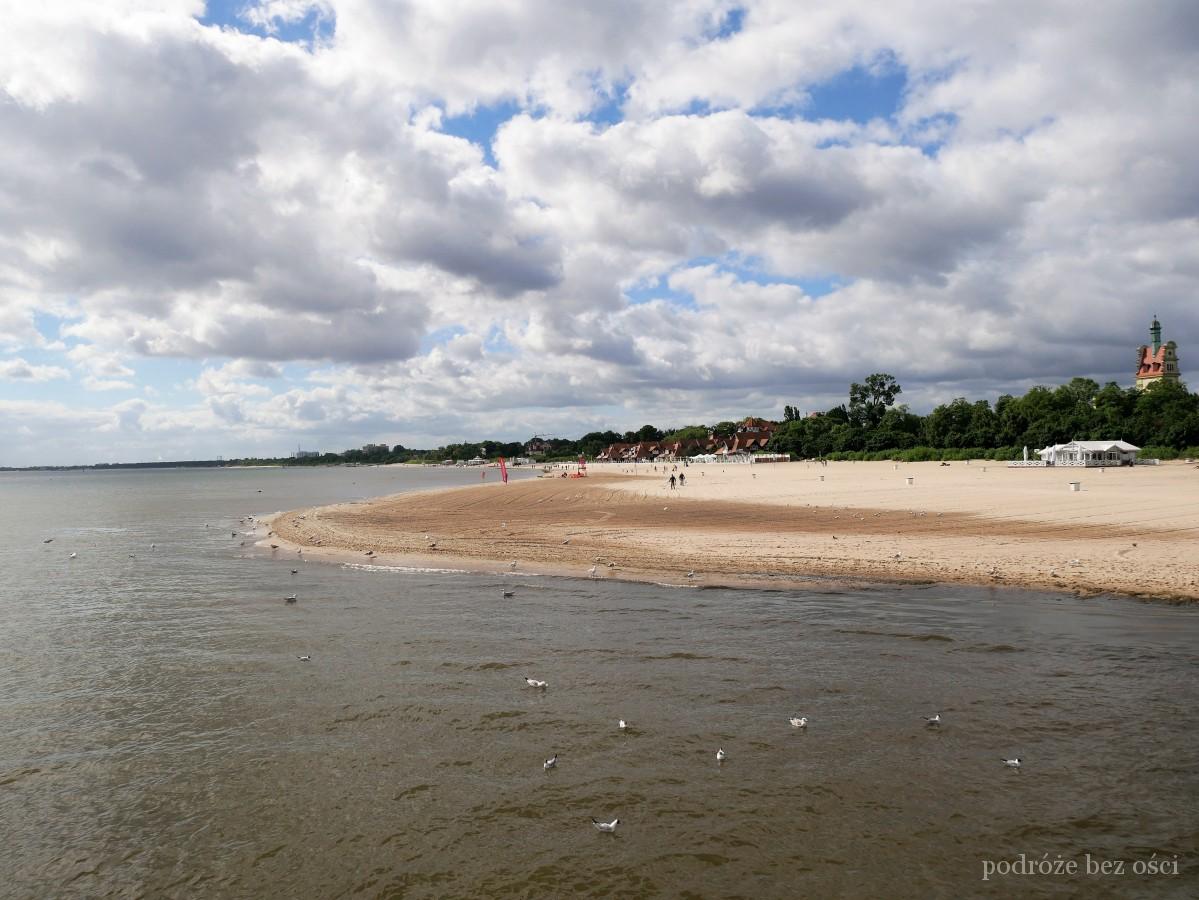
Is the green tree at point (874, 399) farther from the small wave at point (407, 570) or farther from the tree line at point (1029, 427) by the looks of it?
the small wave at point (407, 570)

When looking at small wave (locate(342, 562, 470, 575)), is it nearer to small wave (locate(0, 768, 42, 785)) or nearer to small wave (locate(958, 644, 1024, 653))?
small wave (locate(0, 768, 42, 785))

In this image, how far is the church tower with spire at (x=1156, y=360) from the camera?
15675cm

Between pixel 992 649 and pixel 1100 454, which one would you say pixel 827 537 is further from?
pixel 1100 454

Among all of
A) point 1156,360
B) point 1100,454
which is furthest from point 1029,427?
point 1156,360

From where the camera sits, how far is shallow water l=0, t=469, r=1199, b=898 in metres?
7.19

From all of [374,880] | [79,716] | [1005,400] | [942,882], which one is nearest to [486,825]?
[374,880]

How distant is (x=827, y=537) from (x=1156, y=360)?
178 metres

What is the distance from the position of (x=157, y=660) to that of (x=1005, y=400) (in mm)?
132253

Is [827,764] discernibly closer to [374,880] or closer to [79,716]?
[374,880]

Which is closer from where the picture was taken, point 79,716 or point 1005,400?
point 79,716

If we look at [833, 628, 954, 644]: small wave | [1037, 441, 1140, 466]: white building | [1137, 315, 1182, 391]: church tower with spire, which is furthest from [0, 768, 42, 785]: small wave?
[1137, 315, 1182, 391]: church tower with spire

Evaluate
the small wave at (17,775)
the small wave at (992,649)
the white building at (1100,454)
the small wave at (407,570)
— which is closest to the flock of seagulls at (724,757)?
Result: the small wave at (992,649)

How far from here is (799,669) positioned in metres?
12.6

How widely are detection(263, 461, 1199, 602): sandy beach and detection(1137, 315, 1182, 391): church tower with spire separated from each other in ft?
447
